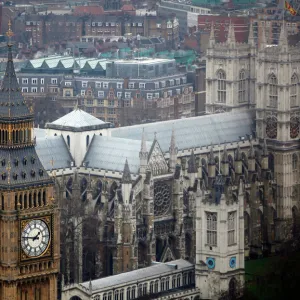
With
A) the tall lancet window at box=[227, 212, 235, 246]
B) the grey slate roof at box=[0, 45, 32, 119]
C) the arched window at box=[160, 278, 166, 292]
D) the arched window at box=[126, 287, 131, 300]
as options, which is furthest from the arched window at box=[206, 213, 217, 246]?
the grey slate roof at box=[0, 45, 32, 119]

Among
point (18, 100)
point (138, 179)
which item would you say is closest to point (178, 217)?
point (138, 179)

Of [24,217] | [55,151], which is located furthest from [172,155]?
[24,217]

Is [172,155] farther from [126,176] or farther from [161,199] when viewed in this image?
[126,176]

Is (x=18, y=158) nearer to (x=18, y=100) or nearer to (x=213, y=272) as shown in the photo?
(x=18, y=100)

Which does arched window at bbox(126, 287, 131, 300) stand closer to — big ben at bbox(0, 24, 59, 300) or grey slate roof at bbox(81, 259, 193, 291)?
grey slate roof at bbox(81, 259, 193, 291)

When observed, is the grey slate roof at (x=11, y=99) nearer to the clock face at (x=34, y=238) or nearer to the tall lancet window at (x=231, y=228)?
the clock face at (x=34, y=238)
